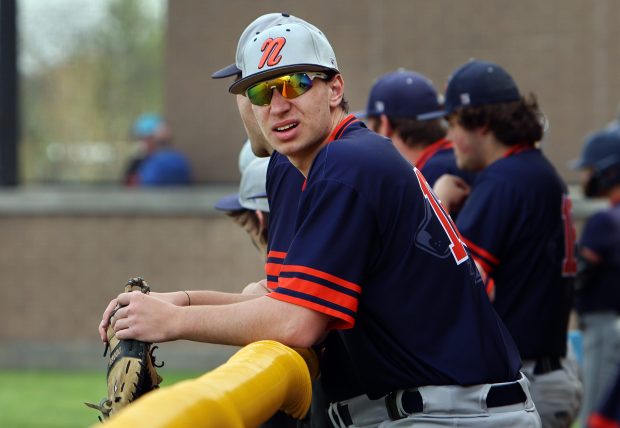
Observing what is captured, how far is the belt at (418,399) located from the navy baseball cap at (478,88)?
2.12 metres

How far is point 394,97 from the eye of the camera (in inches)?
227

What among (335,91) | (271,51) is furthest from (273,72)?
(335,91)

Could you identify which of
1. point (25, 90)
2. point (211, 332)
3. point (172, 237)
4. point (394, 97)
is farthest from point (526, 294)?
point (25, 90)

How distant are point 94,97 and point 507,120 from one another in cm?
2388

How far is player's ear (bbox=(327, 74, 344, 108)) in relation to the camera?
3.36 meters

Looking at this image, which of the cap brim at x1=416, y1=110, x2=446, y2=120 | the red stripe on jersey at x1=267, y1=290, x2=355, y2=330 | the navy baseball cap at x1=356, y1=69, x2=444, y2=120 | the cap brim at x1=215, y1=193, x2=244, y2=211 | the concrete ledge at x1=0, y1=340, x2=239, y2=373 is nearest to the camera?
the red stripe on jersey at x1=267, y1=290, x2=355, y2=330

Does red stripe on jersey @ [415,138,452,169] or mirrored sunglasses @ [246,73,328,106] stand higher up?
mirrored sunglasses @ [246,73,328,106]

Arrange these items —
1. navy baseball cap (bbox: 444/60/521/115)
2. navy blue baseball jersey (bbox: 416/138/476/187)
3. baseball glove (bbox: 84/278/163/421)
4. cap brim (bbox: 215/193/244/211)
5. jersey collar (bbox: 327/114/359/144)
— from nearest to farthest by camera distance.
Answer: baseball glove (bbox: 84/278/163/421)
jersey collar (bbox: 327/114/359/144)
cap brim (bbox: 215/193/244/211)
navy baseball cap (bbox: 444/60/521/115)
navy blue baseball jersey (bbox: 416/138/476/187)

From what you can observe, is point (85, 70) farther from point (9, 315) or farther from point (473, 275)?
point (473, 275)

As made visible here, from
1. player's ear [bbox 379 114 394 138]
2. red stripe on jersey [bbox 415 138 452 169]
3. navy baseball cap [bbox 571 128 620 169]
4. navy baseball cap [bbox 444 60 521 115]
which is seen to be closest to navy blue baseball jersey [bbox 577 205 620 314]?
navy baseball cap [bbox 571 128 620 169]

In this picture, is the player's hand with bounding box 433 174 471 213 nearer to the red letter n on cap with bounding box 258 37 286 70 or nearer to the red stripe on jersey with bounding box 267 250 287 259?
the red stripe on jersey with bounding box 267 250 287 259

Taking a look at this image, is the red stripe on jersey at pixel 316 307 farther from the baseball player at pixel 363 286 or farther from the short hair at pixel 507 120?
the short hair at pixel 507 120

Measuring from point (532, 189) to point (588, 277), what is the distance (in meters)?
4.49

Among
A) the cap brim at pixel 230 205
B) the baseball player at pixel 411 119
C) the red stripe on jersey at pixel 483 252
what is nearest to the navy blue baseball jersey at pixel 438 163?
the baseball player at pixel 411 119
